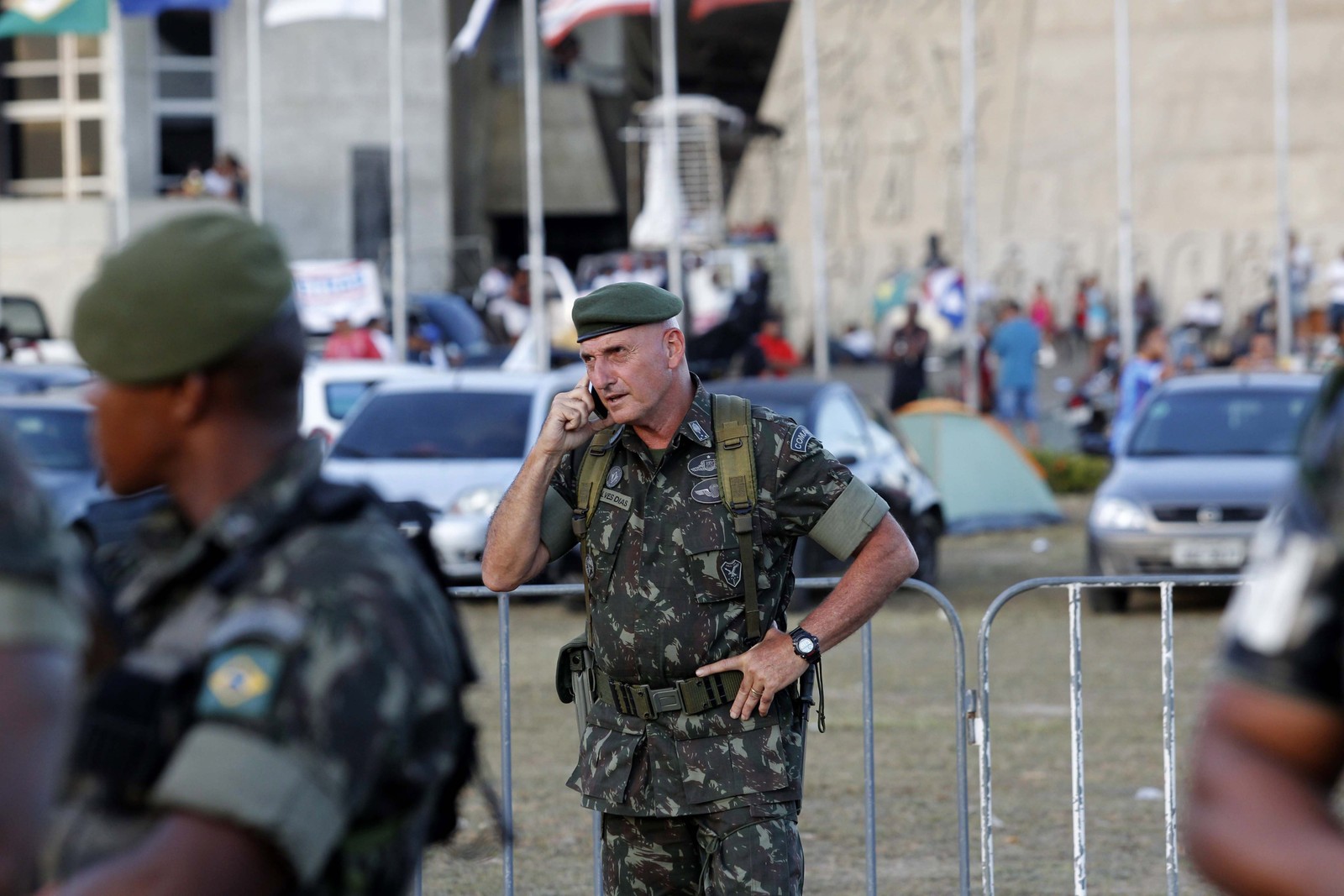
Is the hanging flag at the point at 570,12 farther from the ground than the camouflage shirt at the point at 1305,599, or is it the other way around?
the hanging flag at the point at 570,12

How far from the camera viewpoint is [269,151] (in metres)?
35.5

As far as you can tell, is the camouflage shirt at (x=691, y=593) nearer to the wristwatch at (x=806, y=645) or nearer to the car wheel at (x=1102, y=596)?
the wristwatch at (x=806, y=645)

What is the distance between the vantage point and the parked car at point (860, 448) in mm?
12742

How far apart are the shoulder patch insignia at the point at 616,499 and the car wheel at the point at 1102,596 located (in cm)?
879

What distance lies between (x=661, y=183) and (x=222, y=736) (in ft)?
117

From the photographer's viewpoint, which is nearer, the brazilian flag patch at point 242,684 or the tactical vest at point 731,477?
the brazilian flag patch at point 242,684

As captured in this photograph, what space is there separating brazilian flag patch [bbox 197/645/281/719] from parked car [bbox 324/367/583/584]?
994 centimetres

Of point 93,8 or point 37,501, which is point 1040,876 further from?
point 93,8

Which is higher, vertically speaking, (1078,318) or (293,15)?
(293,15)

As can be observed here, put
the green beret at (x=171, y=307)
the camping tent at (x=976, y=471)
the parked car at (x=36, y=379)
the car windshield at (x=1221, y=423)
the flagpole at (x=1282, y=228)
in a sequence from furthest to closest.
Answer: the flagpole at (x=1282, y=228), the camping tent at (x=976, y=471), the parked car at (x=36, y=379), the car windshield at (x=1221, y=423), the green beret at (x=171, y=307)

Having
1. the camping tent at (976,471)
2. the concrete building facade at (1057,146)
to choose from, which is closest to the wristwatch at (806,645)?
the camping tent at (976,471)

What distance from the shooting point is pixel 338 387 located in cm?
1550

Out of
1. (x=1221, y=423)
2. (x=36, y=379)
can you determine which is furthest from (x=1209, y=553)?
(x=36, y=379)

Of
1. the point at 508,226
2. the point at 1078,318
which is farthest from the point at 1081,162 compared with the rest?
the point at 508,226
